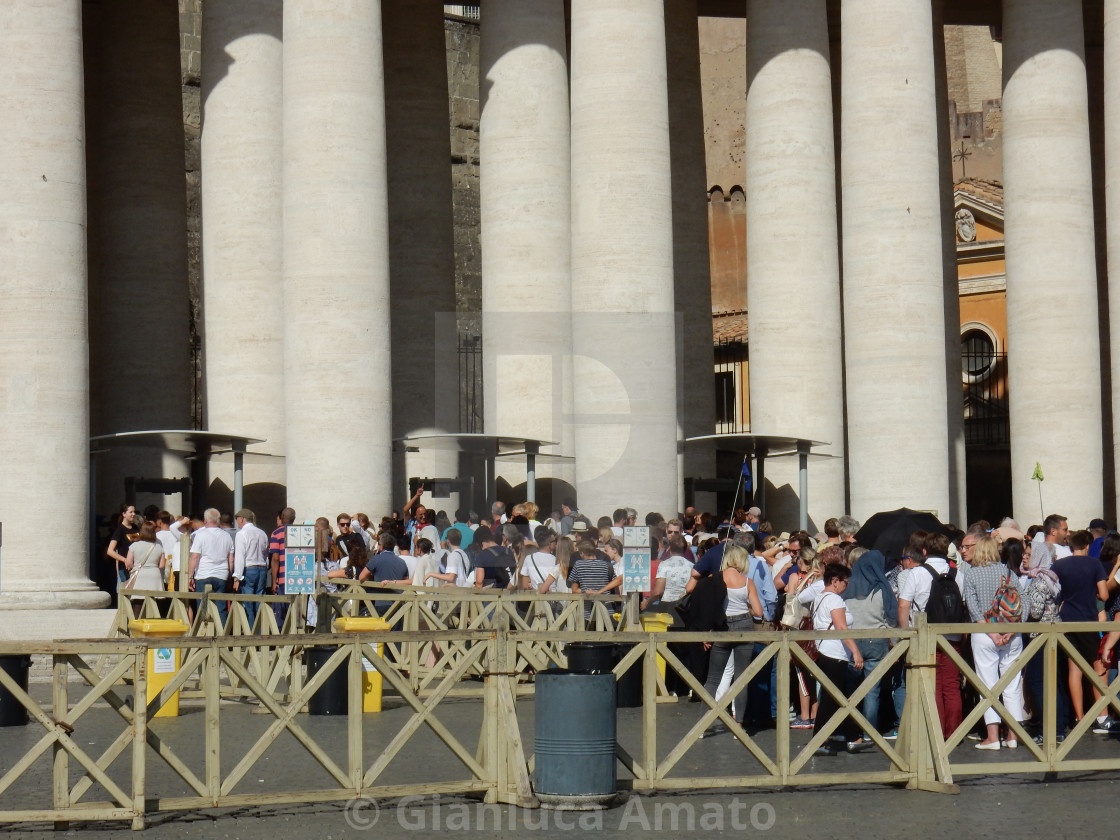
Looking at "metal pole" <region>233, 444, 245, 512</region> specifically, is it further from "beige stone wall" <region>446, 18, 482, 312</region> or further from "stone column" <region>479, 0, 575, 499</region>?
"beige stone wall" <region>446, 18, 482, 312</region>

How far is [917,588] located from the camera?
56.1ft

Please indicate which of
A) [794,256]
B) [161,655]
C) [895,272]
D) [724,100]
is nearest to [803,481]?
[895,272]

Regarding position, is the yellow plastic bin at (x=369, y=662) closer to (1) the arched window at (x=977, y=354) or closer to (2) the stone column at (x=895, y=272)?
(2) the stone column at (x=895, y=272)

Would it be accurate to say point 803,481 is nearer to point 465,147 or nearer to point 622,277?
point 622,277

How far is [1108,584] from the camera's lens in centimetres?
1831

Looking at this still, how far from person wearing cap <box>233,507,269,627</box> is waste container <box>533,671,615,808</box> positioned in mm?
13423

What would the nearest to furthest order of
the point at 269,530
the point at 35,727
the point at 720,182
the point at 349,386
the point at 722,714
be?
the point at 722,714, the point at 35,727, the point at 349,386, the point at 269,530, the point at 720,182

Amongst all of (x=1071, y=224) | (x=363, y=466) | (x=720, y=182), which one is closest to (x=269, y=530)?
(x=363, y=466)

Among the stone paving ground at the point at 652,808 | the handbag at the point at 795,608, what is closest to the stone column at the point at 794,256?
the handbag at the point at 795,608

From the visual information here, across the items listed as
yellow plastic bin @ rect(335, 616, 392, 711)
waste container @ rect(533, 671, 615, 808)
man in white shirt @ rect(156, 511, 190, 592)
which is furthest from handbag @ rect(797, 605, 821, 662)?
man in white shirt @ rect(156, 511, 190, 592)

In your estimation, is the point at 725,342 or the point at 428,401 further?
the point at 725,342

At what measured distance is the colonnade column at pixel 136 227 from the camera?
121 ft

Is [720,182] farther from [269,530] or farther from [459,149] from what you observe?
[269,530]

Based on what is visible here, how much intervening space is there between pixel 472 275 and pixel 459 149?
4.99 metres
